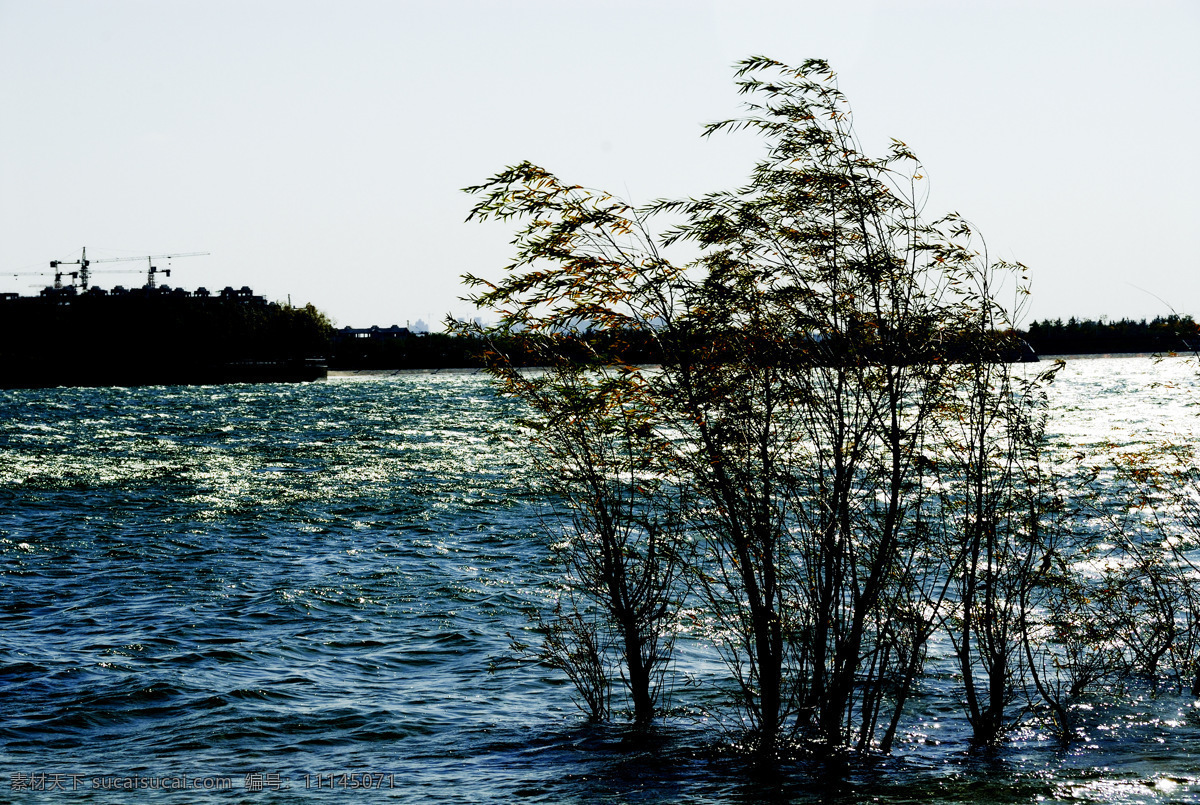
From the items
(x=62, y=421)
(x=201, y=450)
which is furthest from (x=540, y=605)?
(x=62, y=421)

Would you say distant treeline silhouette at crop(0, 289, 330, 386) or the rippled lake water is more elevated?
distant treeline silhouette at crop(0, 289, 330, 386)

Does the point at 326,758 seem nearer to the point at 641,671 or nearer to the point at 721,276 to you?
the point at 641,671

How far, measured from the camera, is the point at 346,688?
18.7 metres

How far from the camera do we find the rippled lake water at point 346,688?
13375 millimetres

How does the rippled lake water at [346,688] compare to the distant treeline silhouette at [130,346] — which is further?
the distant treeline silhouette at [130,346]

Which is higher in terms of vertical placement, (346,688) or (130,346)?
(130,346)

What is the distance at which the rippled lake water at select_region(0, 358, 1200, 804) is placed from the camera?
43.9 feet

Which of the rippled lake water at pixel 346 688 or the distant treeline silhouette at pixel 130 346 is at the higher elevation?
the distant treeline silhouette at pixel 130 346

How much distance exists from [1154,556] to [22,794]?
16.4 meters

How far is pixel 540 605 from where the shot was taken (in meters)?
25.0

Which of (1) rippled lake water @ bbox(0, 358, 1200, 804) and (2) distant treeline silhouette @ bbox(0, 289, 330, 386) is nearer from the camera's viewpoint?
(1) rippled lake water @ bbox(0, 358, 1200, 804)

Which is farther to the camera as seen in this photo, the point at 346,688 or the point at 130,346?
the point at 130,346

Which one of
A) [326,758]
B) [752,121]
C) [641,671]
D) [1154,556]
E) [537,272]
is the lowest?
[326,758]

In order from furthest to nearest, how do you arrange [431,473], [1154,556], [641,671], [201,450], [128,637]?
[201,450] < [431,473] < [128,637] < [1154,556] < [641,671]
